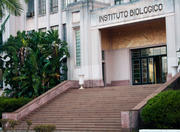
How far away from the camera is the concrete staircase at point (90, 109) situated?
63.4 ft

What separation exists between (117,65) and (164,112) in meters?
14.8

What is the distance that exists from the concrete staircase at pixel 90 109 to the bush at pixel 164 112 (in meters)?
1.74

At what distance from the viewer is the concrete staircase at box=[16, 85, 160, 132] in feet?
63.4

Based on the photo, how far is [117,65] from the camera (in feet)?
101

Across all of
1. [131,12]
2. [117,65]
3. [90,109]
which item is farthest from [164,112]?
[117,65]

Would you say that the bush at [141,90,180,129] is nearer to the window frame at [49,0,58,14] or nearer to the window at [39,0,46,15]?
the window frame at [49,0,58,14]

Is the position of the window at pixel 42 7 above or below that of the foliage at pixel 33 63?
above

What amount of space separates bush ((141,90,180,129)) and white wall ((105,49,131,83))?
13.3 m

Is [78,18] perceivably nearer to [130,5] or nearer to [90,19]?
[90,19]

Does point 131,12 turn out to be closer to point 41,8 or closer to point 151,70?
point 151,70

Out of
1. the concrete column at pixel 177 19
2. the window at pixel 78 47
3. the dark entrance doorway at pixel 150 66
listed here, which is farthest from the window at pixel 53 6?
the concrete column at pixel 177 19

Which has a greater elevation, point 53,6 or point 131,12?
point 53,6

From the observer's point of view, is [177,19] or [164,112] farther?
[177,19]

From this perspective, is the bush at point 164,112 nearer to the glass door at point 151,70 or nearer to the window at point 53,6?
the glass door at point 151,70
